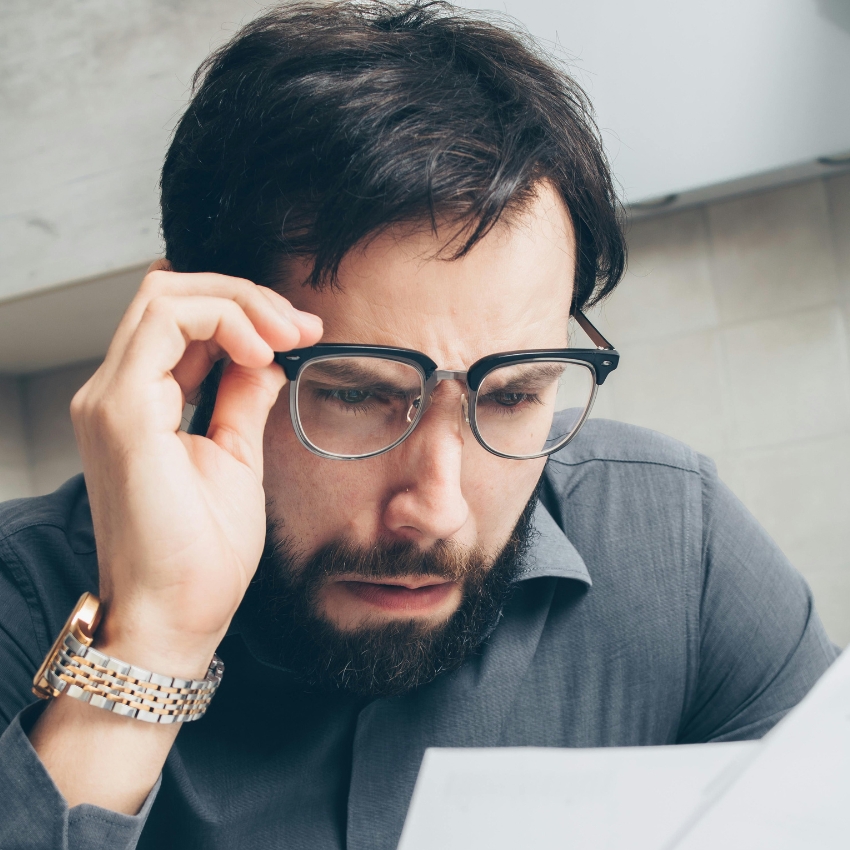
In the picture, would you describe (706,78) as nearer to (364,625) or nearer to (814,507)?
(814,507)

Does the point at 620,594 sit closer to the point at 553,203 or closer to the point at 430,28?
the point at 553,203

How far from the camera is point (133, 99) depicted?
62.2 inches

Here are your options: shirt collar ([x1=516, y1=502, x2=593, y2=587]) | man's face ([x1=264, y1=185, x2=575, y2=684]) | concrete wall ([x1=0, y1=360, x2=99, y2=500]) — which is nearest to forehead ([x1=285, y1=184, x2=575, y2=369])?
man's face ([x1=264, y1=185, x2=575, y2=684])

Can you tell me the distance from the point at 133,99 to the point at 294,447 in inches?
45.3

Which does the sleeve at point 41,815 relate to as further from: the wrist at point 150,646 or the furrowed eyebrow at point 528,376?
the furrowed eyebrow at point 528,376

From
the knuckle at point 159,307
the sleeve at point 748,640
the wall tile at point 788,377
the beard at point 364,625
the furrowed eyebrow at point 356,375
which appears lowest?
the wall tile at point 788,377

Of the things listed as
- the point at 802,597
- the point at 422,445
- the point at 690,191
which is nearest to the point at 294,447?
the point at 422,445

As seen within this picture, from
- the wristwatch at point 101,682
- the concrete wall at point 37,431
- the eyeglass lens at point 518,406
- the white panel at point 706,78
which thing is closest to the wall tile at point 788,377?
the white panel at point 706,78

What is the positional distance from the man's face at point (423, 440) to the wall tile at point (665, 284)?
97 cm

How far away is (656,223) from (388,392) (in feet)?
3.88

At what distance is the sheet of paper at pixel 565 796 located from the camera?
15.8 inches

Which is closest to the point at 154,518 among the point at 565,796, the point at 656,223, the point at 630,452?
the point at 565,796

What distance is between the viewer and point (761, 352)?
1.63 m

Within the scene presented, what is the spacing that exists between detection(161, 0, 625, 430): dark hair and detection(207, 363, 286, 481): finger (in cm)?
9
